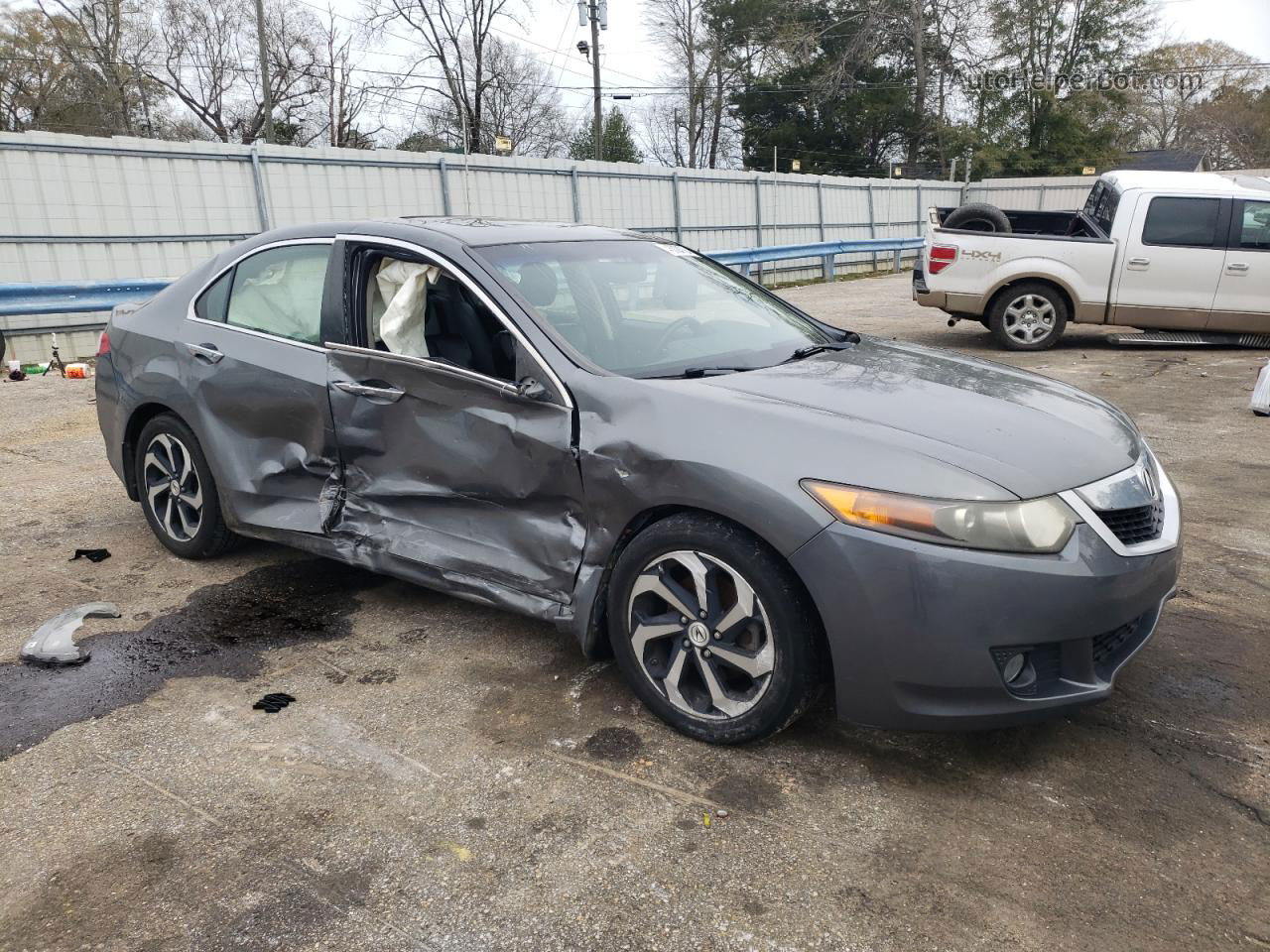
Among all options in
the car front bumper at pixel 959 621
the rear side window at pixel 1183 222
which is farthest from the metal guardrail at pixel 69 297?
the rear side window at pixel 1183 222

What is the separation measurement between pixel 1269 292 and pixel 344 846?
34.8 ft

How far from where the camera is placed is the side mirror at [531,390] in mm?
3197

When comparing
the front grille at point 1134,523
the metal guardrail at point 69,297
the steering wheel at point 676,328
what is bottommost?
the front grille at point 1134,523

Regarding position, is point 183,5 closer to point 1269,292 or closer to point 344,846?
point 1269,292

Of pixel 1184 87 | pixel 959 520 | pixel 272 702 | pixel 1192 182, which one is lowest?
pixel 272 702

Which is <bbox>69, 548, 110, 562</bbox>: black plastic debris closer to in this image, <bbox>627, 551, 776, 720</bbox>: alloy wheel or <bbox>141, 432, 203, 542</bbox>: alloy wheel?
<bbox>141, 432, 203, 542</bbox>: alloy wheel

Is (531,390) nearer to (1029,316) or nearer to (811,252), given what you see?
(1029,316)

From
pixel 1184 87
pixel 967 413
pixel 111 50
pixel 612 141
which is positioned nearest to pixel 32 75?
pixel 111 50

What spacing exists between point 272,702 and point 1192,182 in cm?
1045

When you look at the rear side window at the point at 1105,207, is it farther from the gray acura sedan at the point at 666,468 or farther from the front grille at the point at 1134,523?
the front grille at the point at 1134,523

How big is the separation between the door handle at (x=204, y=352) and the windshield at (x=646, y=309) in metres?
1.41

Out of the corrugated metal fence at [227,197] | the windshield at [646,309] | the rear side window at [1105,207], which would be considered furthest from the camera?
the corrugated metal fence at [227,197]

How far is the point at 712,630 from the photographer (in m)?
2.88

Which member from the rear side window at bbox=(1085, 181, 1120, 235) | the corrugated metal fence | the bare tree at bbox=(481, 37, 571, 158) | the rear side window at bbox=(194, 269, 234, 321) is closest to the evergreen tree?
→ the bare tree at bbox=(481, 37, 571, 158)
